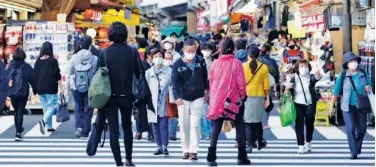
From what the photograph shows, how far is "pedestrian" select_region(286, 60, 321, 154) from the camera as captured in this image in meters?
12.6

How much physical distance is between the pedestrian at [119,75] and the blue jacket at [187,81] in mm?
1323

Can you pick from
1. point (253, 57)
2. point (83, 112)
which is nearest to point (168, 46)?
point (253, 57)

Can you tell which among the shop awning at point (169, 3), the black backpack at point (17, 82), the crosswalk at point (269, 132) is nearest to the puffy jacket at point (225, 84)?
the crosswalk at point (269, 132)

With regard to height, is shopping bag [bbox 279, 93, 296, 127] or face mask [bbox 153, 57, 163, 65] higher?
face mask [bbox 153, 57, 163, 65]

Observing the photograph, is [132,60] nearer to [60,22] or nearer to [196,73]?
[196,73]

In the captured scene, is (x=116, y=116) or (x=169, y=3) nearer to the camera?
(x=116, y=116)

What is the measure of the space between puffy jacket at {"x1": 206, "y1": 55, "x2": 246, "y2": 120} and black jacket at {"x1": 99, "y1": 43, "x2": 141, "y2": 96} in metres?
1.31

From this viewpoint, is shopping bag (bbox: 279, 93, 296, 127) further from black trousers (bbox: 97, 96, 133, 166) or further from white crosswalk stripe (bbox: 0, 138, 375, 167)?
black trousers (bbox: 97, 96, 133, 166)

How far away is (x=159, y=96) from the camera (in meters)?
12.6

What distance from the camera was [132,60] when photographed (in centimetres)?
1016

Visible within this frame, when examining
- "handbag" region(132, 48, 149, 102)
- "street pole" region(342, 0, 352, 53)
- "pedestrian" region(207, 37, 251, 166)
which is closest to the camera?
"handbag" region(132, 48, 149, 102)

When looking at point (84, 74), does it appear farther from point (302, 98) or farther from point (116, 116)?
point (116, 116)

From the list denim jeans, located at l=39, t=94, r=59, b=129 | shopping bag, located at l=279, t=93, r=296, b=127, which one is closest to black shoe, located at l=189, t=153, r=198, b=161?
shopping bag, located at l=279, t=93, r=296, b=127

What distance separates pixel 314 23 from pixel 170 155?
11.1 metres
